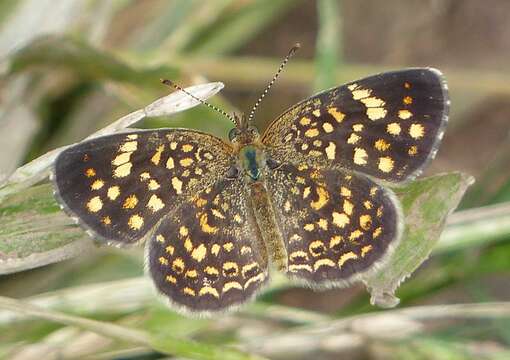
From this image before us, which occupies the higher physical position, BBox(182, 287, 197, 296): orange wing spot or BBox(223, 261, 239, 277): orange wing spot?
BBox(223, 261, 239, 277): orange wing spot

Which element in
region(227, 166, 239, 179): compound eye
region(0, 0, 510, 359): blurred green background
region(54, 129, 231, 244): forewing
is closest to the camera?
region(54, 129, 231, 244): forewing

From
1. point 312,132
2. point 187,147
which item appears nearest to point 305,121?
point 312,132

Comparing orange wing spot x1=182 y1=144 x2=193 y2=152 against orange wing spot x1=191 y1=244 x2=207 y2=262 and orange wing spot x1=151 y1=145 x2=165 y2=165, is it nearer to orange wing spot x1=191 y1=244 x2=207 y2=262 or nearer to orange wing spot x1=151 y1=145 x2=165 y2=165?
orange wing spot x1=151 y1=145 x2=165 y2=165

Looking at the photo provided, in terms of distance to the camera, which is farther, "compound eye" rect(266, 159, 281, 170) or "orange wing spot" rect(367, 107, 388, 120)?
"compound eye" rect(266, 159, 281, 170)

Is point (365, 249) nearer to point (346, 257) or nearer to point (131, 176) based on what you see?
point (346, 257)

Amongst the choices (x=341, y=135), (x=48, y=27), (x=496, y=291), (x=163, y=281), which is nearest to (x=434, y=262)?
(x=496, y=291)

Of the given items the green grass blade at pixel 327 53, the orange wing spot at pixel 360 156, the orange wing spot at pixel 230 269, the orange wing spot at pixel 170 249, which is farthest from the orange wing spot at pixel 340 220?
the green grass blade at pixel 327 53

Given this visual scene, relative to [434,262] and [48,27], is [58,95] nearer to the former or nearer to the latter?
[48,27]

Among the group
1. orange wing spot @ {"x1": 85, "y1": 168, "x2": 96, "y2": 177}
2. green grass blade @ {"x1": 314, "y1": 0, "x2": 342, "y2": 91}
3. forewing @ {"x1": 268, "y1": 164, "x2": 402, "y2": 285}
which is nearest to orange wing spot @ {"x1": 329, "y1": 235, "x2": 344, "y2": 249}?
forewing @ {"x1": 268, "y1": 164, "x2": 402, "y2": 285}
